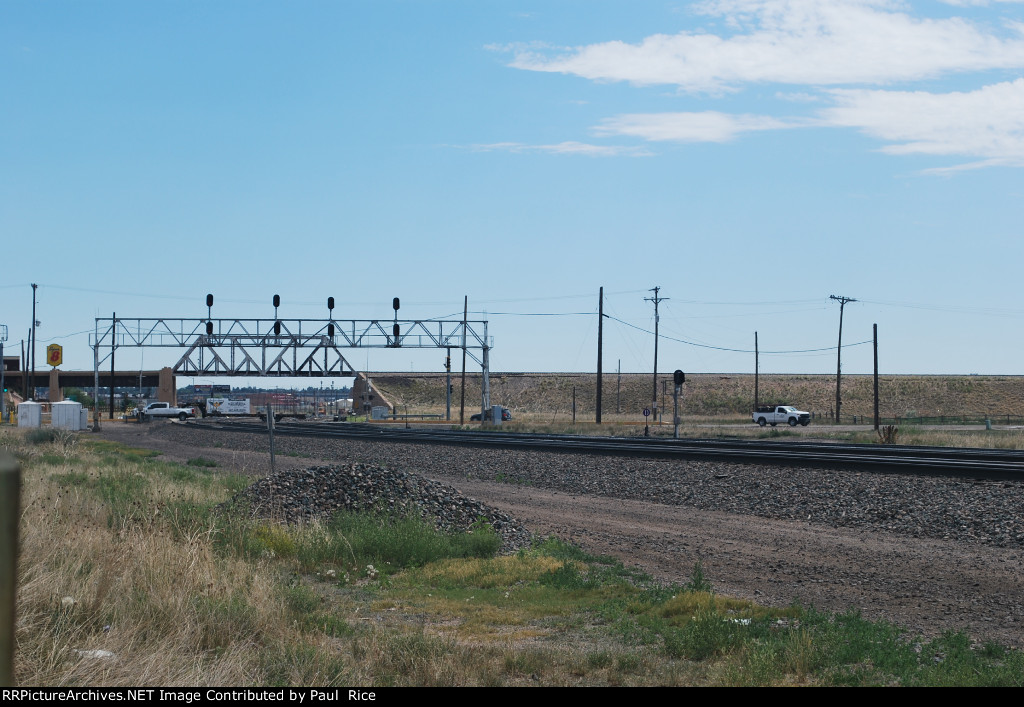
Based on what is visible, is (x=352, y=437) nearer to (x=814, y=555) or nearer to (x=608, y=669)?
(x=814, y=555)

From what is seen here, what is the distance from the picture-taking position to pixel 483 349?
257 ft

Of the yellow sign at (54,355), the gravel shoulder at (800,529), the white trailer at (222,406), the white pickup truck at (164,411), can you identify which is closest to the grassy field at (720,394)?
the white trailer at (222,406)

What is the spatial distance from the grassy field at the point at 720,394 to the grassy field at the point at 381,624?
364 ft

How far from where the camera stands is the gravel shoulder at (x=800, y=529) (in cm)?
1137

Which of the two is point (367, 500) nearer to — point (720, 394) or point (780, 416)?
point (780, 416)

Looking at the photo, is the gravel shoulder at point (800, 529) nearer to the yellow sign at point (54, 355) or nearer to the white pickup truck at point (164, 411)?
the yellow sign at point (54, 355)

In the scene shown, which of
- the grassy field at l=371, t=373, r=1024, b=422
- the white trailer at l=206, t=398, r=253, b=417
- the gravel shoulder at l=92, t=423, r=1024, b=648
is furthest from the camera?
the grassy field at l=371, t=373, r=1024, b=422

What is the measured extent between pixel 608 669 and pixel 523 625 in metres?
2.21

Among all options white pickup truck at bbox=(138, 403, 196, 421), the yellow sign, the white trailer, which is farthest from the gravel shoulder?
the white trailer

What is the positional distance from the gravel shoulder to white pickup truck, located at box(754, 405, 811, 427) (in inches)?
2011

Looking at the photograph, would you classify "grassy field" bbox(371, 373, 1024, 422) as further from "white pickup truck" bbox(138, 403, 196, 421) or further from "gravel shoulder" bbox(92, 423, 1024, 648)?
"gravel shoulder" bbox(92, 423, 1024, 648)

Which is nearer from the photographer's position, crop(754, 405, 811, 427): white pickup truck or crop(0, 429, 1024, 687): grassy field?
crop(0, 429, 1024, 687): grassy field

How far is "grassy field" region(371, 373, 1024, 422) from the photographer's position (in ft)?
435

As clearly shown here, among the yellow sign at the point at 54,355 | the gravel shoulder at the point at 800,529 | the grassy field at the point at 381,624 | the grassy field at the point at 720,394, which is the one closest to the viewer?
the grassy field at the point at 381,624
